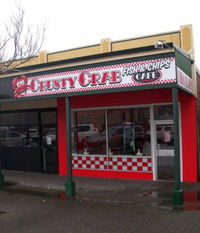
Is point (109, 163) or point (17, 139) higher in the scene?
point (17, 139)

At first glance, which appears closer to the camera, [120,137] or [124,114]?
[124,114]

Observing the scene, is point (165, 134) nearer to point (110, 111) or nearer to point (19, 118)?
point (110, 111)

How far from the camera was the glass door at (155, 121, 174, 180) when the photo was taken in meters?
10.8

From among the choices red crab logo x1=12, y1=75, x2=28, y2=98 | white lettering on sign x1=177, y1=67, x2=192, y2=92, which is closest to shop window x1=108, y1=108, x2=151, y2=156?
white lettering on sign x1=177, y1=67, x2=192, y2=92

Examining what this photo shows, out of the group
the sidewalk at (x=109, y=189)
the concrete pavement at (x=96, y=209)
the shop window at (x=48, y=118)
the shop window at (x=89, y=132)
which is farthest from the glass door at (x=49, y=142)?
the concrete pavement at (x=96, y=209)

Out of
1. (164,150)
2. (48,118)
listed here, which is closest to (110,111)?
(164,150)

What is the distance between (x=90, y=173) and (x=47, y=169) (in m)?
1.98

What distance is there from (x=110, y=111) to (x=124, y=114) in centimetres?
55

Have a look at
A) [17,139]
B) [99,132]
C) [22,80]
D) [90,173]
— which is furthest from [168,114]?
[17,139]

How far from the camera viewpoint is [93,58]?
359 inches

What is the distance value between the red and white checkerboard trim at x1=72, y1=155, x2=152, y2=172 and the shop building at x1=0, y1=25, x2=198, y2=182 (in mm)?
33

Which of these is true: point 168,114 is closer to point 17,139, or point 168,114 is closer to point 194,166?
point 194,166

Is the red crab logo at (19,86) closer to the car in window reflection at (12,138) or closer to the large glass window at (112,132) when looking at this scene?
the large glass window at (112,132)

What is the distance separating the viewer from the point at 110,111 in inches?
463
